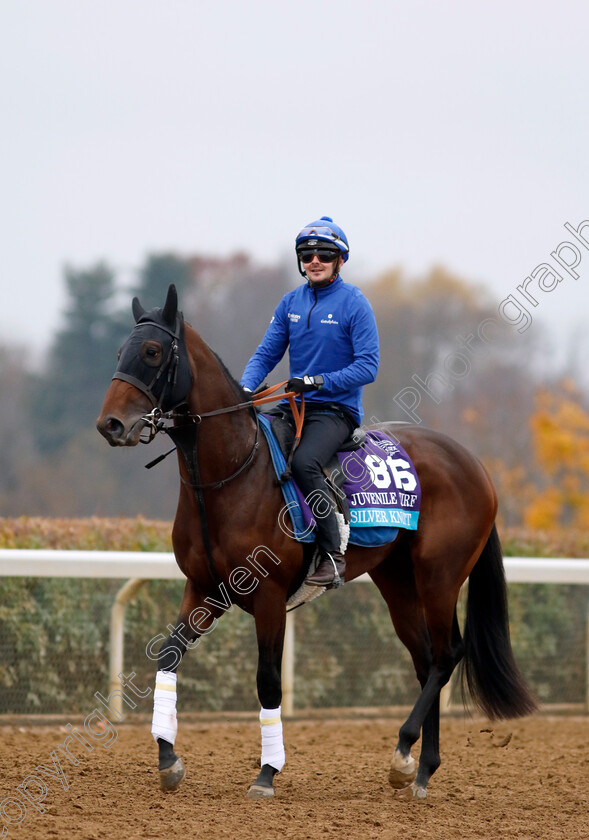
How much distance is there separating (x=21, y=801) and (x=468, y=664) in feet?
8.36

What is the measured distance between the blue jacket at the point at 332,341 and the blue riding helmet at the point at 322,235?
0.70 feet

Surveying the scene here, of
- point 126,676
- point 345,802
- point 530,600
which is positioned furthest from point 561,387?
point 345,802

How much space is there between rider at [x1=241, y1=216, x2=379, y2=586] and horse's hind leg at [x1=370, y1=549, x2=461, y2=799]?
2.64 feet

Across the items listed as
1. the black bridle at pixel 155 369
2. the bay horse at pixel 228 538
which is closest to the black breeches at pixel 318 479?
the bay horse at pixel 228 538

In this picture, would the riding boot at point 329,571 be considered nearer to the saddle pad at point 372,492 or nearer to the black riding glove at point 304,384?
the saddle pad at point 372,492

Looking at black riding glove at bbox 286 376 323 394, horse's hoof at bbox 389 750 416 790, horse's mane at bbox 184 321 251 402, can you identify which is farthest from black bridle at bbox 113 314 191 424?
horse's hoof at bbox 389 750 416 790

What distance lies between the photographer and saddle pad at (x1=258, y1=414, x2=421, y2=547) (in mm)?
5141

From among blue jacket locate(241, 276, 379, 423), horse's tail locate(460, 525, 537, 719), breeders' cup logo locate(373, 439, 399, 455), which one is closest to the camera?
blue jacket locate(241, 276, 379, 423)

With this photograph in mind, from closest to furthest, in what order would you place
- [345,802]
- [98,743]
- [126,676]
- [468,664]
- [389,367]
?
[345,802]
[468,664]
[98,743]
[126,676]
[389,367]

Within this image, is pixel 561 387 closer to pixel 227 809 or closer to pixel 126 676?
pixel 126 676

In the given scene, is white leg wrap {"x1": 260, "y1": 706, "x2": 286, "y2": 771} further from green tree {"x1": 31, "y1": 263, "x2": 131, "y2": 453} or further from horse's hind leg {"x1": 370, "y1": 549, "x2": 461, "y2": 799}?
green tree {"x1": 31, "y1": 263, "x2": 131, "y2": 453}

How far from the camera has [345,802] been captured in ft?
16.6

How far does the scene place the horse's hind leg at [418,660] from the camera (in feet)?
17.5

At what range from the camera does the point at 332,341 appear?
5.49m
